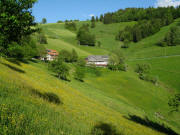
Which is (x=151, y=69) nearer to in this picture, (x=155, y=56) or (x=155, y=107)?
(x=155, y=56)

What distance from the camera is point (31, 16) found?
1669cm

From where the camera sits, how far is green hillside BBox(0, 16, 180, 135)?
6.77 m

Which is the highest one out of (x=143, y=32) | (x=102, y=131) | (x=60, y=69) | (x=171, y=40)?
(x=143, y=32)

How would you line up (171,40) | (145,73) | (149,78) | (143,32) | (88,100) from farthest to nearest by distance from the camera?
1. (143,32)
2. (171,40)
3. (145,73)
4. (149,78)
5. (88,100)

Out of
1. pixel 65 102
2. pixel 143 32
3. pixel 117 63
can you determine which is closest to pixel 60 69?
pixel 65 102

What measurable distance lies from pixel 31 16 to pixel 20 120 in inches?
564

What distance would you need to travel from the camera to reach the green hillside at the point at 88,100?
6766 millimetres

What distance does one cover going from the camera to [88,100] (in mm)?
33125

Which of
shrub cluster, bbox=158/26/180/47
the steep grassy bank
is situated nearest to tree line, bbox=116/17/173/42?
shrub cluster, bbox=158/26/180/47

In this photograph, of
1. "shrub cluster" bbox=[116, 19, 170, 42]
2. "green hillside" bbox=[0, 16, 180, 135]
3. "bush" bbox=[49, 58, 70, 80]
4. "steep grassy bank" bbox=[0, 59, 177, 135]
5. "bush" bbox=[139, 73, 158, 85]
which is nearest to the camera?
"green hillside" bbox=[0, 16, 180, 135]

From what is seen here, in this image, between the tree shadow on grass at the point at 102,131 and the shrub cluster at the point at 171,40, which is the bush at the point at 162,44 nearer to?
the shrub cluster at the point at 171,40

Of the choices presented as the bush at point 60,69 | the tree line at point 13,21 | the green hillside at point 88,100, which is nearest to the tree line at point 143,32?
the green hillside at point 88,100

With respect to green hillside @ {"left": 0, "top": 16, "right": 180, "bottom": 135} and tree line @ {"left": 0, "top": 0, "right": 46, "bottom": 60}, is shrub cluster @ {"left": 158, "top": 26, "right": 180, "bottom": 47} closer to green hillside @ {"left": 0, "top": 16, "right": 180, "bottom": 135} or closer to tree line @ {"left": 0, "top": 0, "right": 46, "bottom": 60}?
green hillside @ {"left": 0, "top": 16, "right": 180, "bottom": 135}

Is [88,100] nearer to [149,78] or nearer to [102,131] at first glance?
[102,131]
